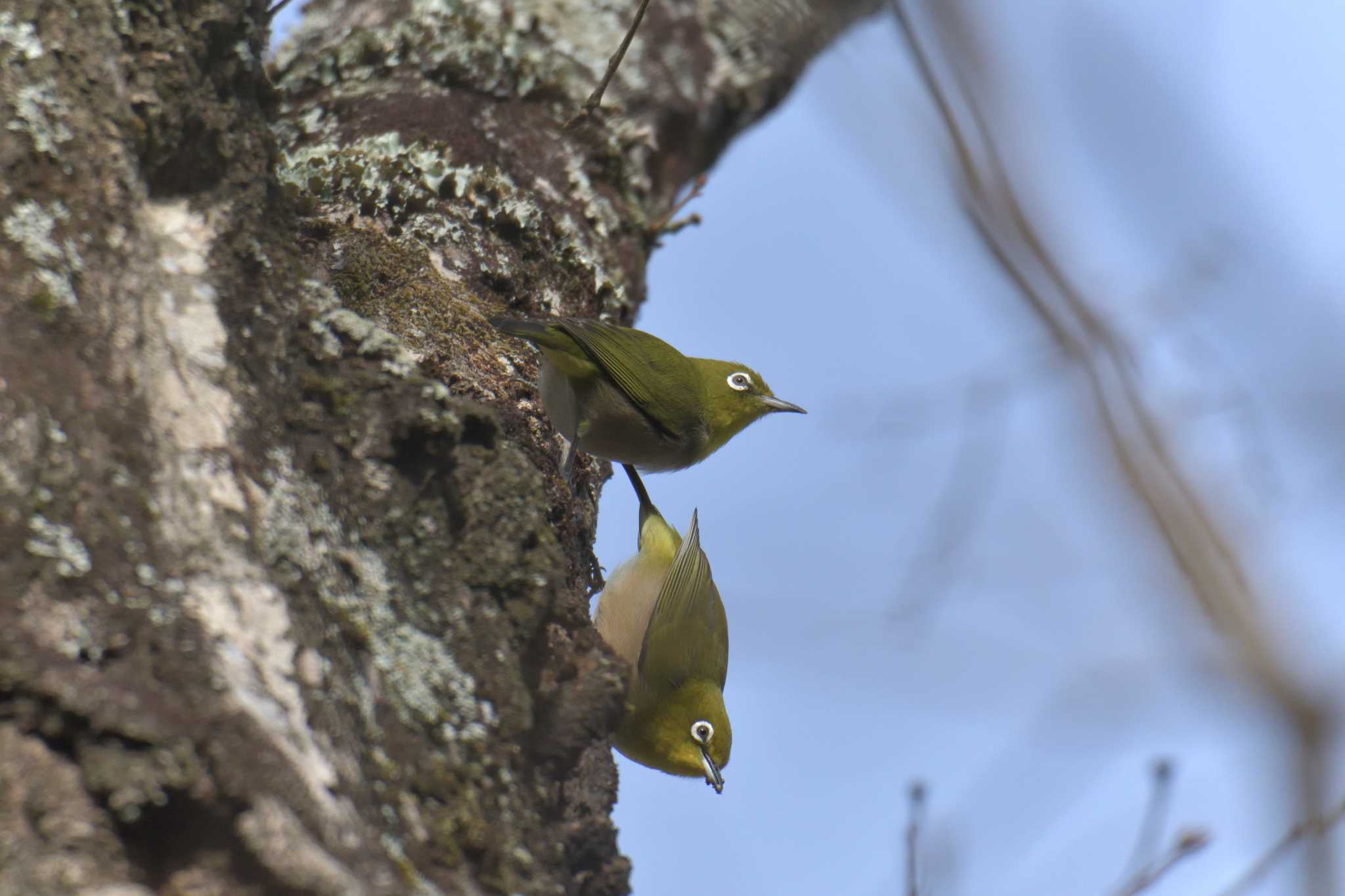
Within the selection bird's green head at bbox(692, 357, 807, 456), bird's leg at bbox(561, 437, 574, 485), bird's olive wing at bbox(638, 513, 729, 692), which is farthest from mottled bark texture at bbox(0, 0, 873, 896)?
bird's green head at bbox(692, 357, 807, 456)

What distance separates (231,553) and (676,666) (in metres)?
2.79

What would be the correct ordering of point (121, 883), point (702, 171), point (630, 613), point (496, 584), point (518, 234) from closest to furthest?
point (121, 883), point (496, 584), point (518, 234), point (630, 613), point (702, 171)

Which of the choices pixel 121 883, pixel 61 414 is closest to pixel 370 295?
pixel 61 414

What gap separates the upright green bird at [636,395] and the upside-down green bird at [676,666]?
1.35 ft

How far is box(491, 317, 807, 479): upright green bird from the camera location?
3869mm

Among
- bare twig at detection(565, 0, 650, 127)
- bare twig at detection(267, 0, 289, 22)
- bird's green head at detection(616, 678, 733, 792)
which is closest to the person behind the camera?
bare twig at detection(267, 0, 289, 22)

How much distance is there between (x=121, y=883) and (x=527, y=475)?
99cm

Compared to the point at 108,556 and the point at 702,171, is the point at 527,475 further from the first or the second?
the point at 702,171

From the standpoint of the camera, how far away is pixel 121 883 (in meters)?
1.34

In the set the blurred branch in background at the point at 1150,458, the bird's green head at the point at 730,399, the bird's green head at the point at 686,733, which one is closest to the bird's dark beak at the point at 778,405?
the bird's green head at the point at 730,399

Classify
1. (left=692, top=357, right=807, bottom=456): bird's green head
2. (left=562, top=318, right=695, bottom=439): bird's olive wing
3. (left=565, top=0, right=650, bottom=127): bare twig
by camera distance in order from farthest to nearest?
(left=692, top=357, right=807, bottom=456): bird's green head, (left=562, top=318, right=695, bottom=439): bird's olive wing, (left=565, top=0, right=650, bottom=127): bare twig

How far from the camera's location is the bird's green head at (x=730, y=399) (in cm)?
510

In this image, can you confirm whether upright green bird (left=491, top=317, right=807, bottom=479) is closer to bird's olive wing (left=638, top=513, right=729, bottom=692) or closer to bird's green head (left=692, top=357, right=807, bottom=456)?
bird's green head (left=692, top=357, right=807, bottom=456)

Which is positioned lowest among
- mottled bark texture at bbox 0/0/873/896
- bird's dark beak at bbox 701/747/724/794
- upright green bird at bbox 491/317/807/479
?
mottled bark texture at bbox 0/0/873/896
